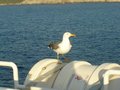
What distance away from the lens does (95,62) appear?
32562mm

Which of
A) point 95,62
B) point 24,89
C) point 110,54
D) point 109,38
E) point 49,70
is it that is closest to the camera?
point 24,89

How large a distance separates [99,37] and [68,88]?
Result: 42671 mm

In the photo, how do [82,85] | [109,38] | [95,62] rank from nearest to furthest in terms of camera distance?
[82,85] < [95,62] < [109,38]

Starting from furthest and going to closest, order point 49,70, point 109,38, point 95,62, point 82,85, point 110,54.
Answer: point 109,38 → point 110,54 → point 95,62 → point 49,70 → point 82,85

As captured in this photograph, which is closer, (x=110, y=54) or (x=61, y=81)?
(x=61, y=81)

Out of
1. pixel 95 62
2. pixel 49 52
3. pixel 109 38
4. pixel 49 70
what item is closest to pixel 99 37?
pixel 109 38

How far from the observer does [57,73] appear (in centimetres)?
1030

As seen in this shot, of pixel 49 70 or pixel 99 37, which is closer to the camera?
pixel 49 70

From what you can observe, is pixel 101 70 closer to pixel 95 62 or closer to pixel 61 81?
pixel 61 81

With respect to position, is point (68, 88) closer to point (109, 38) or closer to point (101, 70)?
point (101, 70)

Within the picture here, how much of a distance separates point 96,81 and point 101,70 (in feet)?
0.84

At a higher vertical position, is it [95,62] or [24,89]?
[24,89]

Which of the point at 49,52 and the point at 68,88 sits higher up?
the point at 68,88

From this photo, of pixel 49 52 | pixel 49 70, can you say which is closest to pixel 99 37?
pixel 49 52
